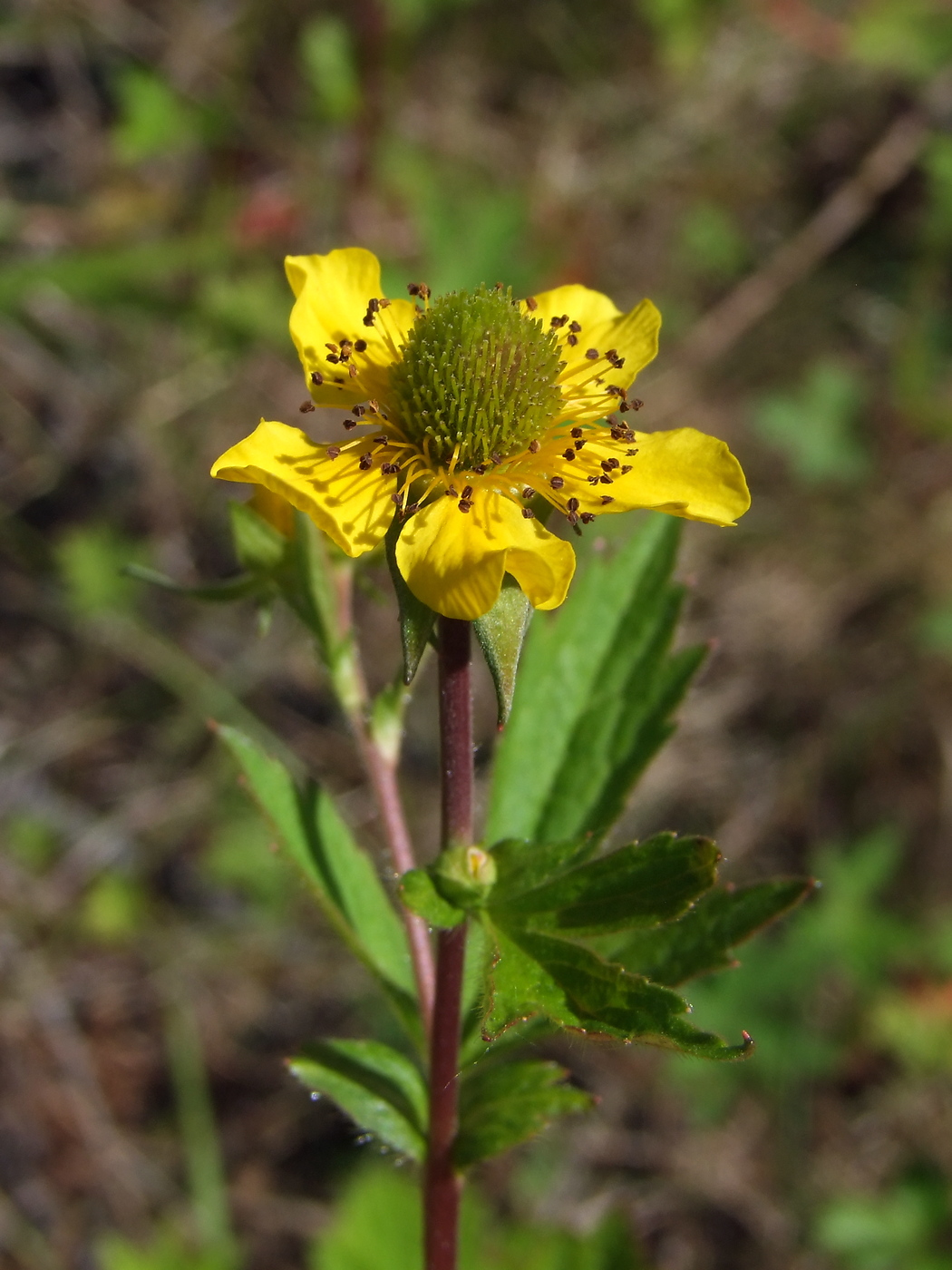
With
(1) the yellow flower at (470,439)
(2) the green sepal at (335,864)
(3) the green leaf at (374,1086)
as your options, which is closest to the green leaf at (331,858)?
(2) the green sepal at (335,864)

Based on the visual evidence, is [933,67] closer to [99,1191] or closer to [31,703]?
[31,703]

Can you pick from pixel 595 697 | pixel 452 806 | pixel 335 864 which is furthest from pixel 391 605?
pixel 452 806

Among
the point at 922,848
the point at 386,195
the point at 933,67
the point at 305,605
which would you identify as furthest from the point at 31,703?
the point at 933,67

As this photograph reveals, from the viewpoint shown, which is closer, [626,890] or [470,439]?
[626,890]

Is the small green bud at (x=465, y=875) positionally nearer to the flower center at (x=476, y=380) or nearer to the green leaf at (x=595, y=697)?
the green leaf at (x=595, y=697)

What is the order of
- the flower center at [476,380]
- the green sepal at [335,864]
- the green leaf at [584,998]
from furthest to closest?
the green sepal at [335,864] → the flower center at [476,380] → the green leaf at [584,998]

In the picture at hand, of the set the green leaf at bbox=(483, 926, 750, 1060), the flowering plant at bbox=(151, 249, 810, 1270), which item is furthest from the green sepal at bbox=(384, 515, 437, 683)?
the green leaf at bbox=(483, 926, 750, 1060)

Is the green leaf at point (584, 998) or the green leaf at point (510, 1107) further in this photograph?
the green leaf at point (510, 1107)

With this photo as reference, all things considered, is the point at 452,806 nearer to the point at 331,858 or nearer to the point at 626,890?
the point at 626,890
